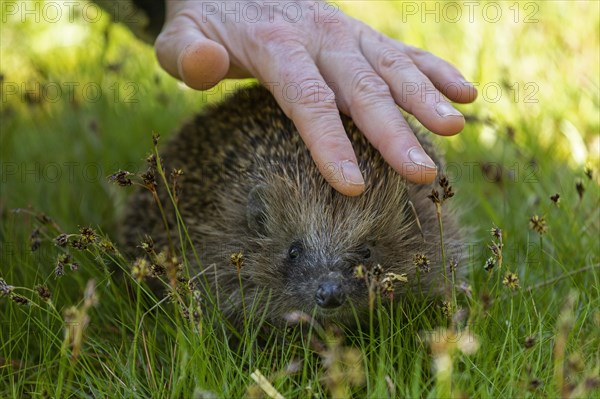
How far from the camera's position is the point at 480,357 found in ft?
7.12

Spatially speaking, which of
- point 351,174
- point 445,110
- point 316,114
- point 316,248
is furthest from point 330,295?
point 445,110

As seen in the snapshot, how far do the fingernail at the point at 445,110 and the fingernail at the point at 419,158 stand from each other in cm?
15

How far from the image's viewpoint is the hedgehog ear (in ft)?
8.94

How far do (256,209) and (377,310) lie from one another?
68cm

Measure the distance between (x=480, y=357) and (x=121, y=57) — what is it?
326 cm

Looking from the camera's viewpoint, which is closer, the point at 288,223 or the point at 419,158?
the point at 419,158

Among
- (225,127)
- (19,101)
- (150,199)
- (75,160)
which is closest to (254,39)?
(225,127)

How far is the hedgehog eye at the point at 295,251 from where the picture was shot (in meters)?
2.54

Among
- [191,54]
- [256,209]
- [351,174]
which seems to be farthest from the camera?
[256,209]

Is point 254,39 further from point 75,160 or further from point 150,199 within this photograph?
point 75,160

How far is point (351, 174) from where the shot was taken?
2.39 m

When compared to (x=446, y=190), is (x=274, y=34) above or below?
above

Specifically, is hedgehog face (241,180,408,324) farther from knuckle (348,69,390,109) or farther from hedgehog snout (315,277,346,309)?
knuckle (348,69,390,109)

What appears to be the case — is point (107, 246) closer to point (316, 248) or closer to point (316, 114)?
point (316, 248)
